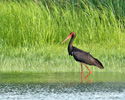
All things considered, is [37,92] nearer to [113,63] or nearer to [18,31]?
[113,63]

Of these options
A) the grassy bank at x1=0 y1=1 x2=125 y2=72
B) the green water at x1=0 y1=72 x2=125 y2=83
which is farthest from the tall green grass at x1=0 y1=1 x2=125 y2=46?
the green water at x1=0 y1=72 x2=125 y2=83

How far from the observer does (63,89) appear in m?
6.18

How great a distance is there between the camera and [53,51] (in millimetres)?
11359

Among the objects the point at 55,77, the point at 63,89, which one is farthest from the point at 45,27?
the point at 63,89

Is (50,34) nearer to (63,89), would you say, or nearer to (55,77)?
(55,77)

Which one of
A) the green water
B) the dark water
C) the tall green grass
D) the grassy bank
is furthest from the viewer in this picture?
the tall green grass

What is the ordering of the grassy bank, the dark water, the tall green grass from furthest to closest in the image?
the tall green grass, the grassy bank, the dark water

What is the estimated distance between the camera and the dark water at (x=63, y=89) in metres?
5.57

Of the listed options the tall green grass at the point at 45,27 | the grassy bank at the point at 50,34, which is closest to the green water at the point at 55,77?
the grassy bank at the point at 50,34

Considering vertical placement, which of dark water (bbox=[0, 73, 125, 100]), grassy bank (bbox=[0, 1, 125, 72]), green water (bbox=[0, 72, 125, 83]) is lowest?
dark water (bbox=[0, 73, 125, 100])

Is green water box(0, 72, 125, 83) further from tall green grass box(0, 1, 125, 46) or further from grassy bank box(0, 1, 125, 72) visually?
tall green grass box(0, 1, 125, 46)

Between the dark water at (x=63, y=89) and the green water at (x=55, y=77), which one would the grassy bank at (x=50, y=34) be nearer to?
the green water at (x=55, y=77)

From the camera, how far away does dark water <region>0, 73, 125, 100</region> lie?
557 centimetres

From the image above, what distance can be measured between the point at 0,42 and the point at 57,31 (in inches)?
96.6
